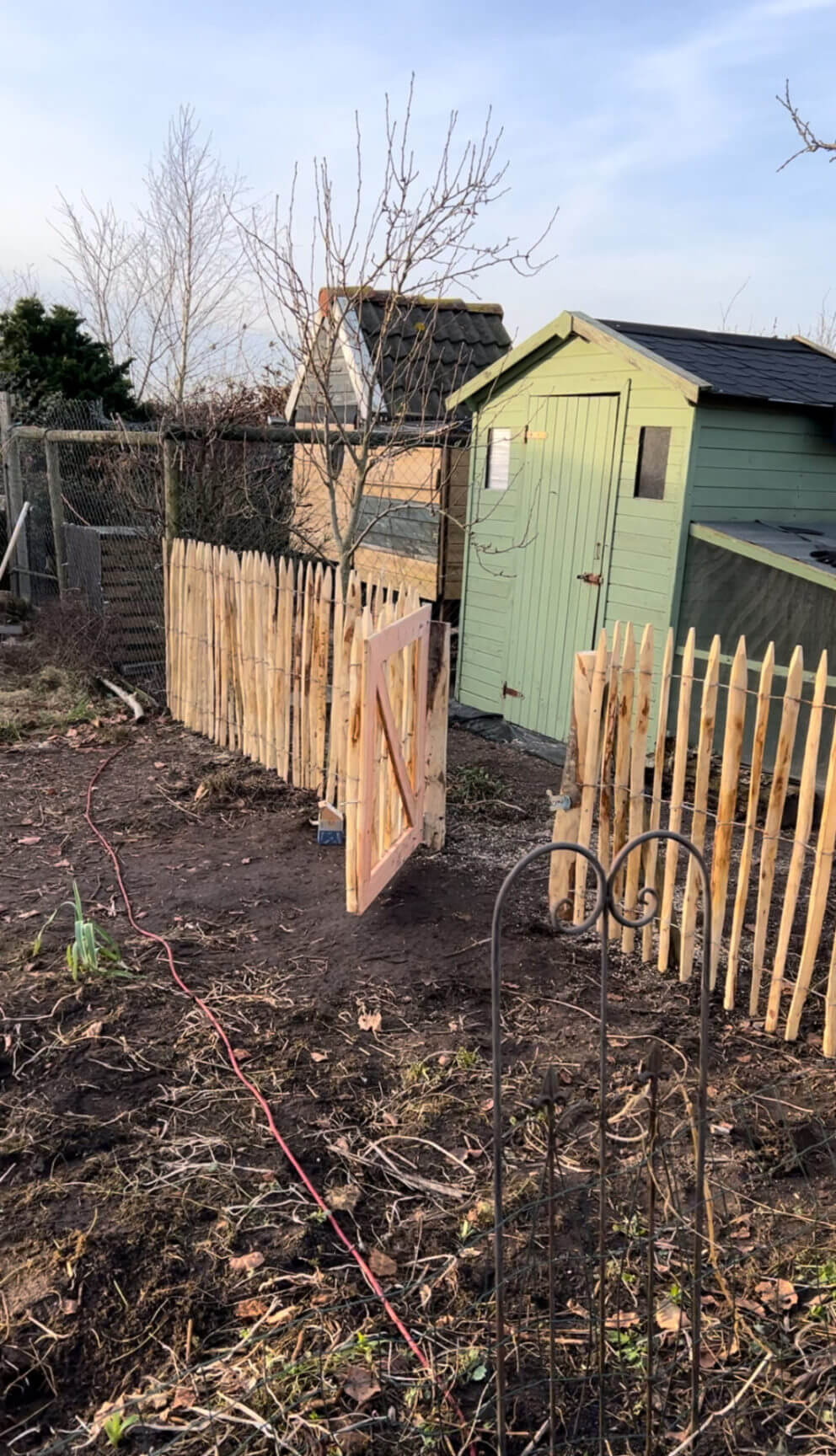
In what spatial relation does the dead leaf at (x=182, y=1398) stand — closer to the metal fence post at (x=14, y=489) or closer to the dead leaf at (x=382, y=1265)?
the dead leaf at (x=382, y=1265)

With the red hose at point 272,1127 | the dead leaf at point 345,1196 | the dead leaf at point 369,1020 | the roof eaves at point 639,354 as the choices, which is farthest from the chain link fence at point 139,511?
the dead leaf at point 345,1196

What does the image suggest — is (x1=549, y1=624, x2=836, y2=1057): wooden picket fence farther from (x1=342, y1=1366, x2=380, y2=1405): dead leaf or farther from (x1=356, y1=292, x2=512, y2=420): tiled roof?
(x1=356, y1=292, x2=512, y2=420): tiled roof

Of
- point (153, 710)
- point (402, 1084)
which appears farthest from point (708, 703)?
point (153, 710)

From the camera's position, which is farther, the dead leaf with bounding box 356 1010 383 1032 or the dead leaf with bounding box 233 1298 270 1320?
the dead leaf with bounding box 356 1010 383 1032

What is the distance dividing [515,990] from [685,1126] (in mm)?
1207

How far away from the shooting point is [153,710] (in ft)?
29.5

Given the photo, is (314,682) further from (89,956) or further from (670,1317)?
(670,1317)

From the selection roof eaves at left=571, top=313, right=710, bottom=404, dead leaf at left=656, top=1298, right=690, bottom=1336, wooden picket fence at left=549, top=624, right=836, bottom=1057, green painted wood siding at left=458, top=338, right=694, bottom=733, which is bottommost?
dead leaf at left=656, top=1298, right=690, bottom=1336

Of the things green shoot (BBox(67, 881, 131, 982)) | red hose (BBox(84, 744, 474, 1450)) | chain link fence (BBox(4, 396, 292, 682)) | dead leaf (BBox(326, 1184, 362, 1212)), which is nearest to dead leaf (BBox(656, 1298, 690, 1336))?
red hose (BBox(84, 744, 474, 1450))

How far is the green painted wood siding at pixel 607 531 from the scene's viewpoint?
723 centimetres

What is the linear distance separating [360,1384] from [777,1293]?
45.8 inches

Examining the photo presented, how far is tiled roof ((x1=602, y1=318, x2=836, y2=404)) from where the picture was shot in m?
7.11

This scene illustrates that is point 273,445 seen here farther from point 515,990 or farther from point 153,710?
point 515,990

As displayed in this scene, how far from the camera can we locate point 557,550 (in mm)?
8383
